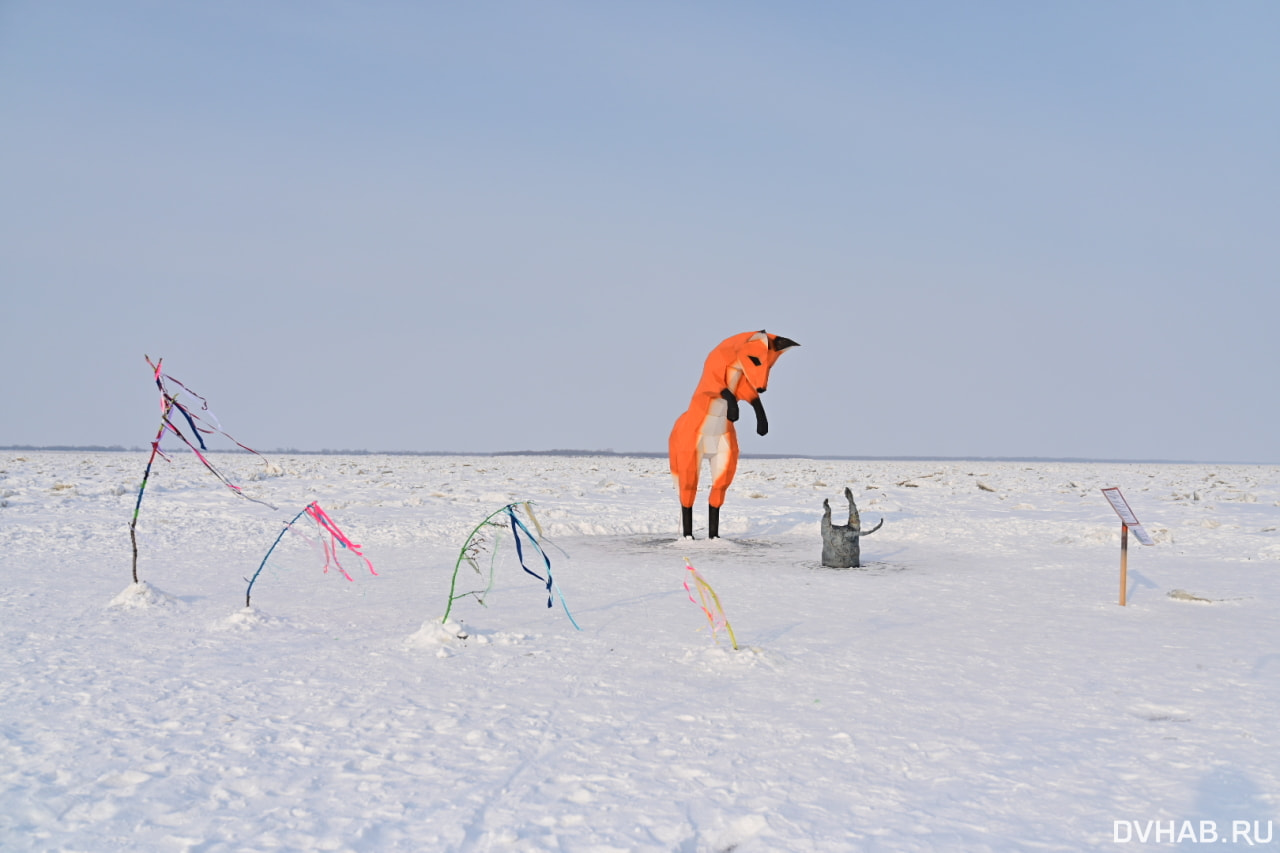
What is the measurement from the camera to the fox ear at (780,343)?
12.2 metres

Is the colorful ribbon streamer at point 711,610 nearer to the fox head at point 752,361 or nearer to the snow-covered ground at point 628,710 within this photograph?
the snow-covered ground at point 628,710

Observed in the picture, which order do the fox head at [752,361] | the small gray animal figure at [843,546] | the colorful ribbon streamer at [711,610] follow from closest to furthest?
the colorful ribbon streamer at [711,610] → the small gray animal figure at [843,546] → the fox head at [752,361]

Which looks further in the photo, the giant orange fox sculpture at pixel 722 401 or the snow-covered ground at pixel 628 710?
the giant orange fox sculpture at pixel 722 401

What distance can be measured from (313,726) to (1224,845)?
4040mm

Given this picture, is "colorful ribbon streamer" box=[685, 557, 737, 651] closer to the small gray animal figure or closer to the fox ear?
the small gray animal figure

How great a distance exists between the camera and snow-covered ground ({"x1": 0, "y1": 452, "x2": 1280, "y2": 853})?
3.35m

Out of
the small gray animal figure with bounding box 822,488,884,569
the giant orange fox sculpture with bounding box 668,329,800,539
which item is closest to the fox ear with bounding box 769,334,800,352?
the giant orange fox sculpture with bounding box 668,329,800,539

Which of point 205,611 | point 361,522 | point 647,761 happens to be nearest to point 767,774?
point 647,761

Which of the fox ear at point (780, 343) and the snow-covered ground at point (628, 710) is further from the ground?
the fox ear at point (780, 343)

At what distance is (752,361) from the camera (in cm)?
1212

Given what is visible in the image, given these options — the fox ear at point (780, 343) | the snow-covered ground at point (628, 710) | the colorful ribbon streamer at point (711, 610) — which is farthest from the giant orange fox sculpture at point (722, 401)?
the colorful ribbon streamer at point (711, 610)

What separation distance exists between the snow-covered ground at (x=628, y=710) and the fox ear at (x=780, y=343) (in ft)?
12.1

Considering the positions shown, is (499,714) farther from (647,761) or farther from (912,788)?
(912,788)

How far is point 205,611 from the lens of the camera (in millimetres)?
6883
